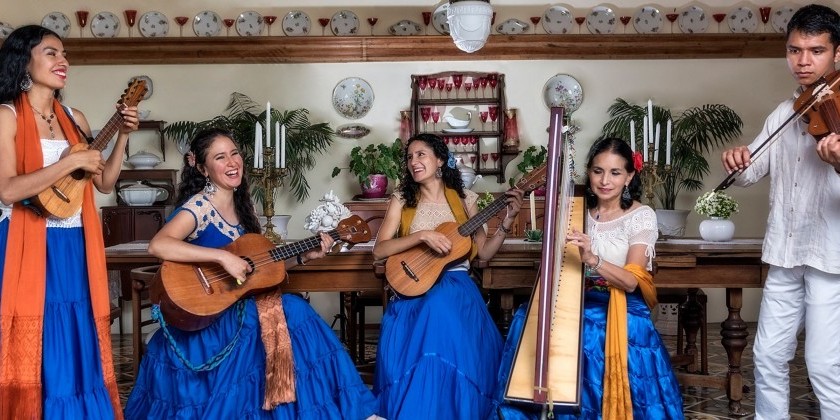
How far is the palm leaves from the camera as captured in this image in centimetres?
704

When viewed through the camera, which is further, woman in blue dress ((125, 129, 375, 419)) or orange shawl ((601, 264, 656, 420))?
woman in blue dress ((125, 129, 375, 419))

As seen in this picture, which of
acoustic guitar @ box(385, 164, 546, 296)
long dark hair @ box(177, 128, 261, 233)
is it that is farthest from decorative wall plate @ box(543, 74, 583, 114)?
long dark hair @ box(177, 128, 261, 233)

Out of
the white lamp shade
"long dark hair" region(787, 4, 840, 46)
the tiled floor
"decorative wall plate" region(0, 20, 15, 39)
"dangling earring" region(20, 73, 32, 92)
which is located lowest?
the tiled floor

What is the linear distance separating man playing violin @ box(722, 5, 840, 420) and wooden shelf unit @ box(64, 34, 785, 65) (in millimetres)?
4387

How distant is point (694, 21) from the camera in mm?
7570

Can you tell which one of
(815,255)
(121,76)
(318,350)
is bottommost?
(318,350)

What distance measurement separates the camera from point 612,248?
3.37 meters

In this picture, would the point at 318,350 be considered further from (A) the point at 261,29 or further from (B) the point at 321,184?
(A) the point at 261,29

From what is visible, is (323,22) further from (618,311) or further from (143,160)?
(618,311)

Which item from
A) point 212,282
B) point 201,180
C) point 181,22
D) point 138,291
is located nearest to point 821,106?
point 212,282

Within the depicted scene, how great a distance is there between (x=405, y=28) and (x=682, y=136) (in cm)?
254

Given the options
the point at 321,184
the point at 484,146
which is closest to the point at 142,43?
the point at 321,184

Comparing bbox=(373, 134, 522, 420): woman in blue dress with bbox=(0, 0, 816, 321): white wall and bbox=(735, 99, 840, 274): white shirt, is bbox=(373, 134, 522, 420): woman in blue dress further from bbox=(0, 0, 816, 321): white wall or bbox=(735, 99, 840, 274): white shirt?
bbox=(0, 0, 816, 321): white wall

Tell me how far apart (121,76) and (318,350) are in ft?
16.3
